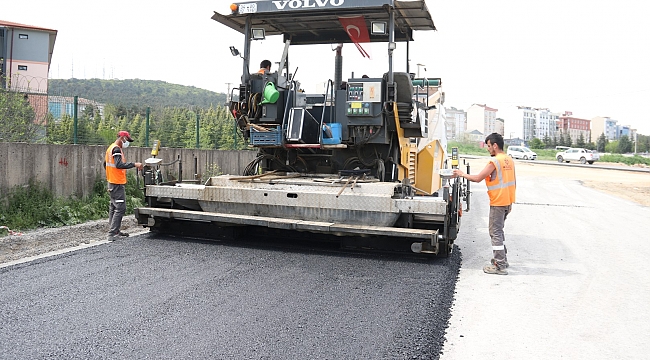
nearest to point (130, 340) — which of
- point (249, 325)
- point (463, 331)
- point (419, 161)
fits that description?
point (249, 325)

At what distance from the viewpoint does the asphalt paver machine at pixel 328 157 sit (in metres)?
5.86

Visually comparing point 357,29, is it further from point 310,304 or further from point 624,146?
point 624,146

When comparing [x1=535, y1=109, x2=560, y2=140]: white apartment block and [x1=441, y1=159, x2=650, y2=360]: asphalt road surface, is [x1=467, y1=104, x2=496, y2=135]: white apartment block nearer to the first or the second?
[x1=535, y1=109, x2=560, y2=140]: white apartment block

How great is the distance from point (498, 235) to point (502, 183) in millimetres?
543

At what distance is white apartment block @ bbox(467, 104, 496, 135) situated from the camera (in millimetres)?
118750

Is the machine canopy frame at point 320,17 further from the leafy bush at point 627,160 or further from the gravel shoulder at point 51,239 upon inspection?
the leafy bush at point 627,160

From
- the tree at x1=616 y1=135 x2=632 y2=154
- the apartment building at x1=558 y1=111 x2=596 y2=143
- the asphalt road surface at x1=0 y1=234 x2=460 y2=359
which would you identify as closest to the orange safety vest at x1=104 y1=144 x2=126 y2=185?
the asphalt road surface at x1=0 y1=234 x2=460 y2=359

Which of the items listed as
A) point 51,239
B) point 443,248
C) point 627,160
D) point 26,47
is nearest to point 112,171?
point 51,239

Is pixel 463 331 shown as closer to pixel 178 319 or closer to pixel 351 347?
pixel 351 347

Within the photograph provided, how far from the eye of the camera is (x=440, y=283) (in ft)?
16.5

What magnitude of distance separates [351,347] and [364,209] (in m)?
2.53

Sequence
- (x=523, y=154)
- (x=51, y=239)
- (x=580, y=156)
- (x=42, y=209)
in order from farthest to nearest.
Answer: (x=523, y=154) < (x=580, y=156) < (x=42, y=209) < (x=51, y=239)

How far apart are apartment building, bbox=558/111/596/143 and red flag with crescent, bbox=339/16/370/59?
134223mm

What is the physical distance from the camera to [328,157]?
7.24 meters
